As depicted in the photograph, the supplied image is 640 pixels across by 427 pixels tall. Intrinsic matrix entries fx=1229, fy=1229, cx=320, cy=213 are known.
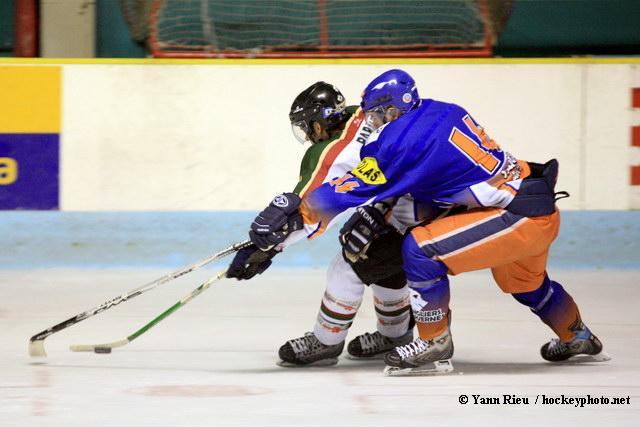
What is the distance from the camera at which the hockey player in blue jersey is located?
3.96 metres

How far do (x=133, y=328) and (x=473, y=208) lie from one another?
173 centimetres

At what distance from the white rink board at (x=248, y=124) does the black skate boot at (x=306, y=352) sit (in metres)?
2.40

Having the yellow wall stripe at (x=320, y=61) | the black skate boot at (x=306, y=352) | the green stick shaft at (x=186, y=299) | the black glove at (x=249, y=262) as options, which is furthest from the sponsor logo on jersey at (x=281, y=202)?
the yellow wall stripe at (x=320, y=61)

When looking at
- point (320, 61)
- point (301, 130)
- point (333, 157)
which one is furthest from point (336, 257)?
point (320, 61)

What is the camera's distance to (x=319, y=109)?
435 centimetres

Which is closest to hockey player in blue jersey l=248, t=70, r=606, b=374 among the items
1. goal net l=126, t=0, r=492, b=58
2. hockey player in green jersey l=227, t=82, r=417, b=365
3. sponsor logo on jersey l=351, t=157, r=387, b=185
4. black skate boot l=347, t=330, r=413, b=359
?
sponsor logo on jersey l=351, t=157, r=387, b=185

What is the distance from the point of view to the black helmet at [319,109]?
4.36 m

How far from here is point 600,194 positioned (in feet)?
22.1

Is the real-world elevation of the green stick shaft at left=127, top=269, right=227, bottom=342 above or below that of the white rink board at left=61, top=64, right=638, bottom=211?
below

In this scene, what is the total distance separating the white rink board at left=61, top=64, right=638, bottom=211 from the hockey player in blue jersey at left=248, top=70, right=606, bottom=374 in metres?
2.55

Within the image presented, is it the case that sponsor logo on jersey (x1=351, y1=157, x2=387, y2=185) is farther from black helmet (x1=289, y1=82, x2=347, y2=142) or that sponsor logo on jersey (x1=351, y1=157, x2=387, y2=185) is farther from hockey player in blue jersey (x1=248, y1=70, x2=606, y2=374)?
black helmet (x1=289, y1=82, x2=347, y2=142)

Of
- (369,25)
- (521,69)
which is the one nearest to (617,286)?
(521,69)

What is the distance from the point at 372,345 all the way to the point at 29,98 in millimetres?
2914

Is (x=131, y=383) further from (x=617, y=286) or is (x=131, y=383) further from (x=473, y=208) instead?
(x=617, y=286)
